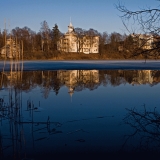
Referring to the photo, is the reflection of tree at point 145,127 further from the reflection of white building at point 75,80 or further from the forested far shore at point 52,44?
the forested far shore at point 52,44

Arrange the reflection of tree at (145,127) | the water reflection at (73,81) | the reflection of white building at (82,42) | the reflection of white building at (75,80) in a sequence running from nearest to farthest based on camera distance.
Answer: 1. the reflection of tree at (145,127)
2. the water reflection at (73,81)
3. the reflection of white building at (75,80)
4. the reflection of white building at (82,42)

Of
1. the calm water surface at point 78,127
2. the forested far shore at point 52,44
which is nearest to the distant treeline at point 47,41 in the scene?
the forested far shore at point 52,44

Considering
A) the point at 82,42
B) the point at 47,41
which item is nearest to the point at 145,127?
the point at 47,41

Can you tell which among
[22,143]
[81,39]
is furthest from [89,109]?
[81,39]

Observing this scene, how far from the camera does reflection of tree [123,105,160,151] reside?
460 centimetres

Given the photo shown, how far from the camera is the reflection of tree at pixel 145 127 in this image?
460 cm

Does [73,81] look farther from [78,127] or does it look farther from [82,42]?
[82,42]

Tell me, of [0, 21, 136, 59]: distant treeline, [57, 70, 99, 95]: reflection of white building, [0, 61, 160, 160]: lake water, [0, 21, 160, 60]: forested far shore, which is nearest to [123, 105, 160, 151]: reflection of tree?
[0, 61, 160, 160]: lake water

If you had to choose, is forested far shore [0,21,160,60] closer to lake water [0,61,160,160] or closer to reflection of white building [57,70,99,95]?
reflection of white building [57,70,99,95]

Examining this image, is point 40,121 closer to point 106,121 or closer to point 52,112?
point 52,112

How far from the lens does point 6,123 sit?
581 cm

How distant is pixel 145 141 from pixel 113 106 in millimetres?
2895

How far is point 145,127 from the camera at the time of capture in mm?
5453

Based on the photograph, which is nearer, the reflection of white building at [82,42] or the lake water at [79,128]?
the lake water at [79,128]
